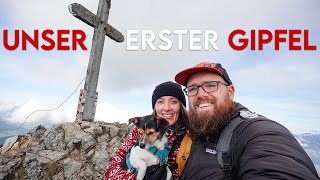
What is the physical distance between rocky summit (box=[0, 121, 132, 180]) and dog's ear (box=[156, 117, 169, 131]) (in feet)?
15.5

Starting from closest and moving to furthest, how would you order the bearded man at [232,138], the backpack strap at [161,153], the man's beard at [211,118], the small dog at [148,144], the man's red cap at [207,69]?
the bearded man at [232,138] → the man's beard at [211,118] → the man's red cap at [207,69] → the small dog at [148,144] → the backpack strap at [161,153]

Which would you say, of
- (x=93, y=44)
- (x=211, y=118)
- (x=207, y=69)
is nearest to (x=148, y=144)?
(x=211, y=118)

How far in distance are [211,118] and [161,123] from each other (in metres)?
1.86

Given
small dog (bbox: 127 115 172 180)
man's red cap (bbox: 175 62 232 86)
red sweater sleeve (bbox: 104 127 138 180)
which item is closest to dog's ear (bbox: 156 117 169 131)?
small dog (bbox: 127 115 172 180)

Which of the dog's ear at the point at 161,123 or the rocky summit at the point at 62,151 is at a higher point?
the dog's ear at the point at 161,123

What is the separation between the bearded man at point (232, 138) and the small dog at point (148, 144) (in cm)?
114

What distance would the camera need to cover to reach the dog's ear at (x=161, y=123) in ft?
16.2

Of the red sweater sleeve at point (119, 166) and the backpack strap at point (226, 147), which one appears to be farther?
the red sweater sleeve at point (119, 166)

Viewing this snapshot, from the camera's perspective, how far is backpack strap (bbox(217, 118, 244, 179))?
2.45 m

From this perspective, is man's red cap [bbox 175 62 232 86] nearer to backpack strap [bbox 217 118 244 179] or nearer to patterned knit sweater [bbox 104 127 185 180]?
backpack strap [bbox 217 118 244 179]

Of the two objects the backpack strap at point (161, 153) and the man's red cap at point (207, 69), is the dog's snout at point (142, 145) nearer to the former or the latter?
the backpack strap at point (161, 153)

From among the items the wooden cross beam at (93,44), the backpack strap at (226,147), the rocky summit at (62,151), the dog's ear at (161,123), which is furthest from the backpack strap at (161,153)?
the wooden cross beam at (93,44)

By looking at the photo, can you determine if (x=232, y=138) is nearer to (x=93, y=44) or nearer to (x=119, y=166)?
(x=119, y=166)

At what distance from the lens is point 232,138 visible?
2.57 m
